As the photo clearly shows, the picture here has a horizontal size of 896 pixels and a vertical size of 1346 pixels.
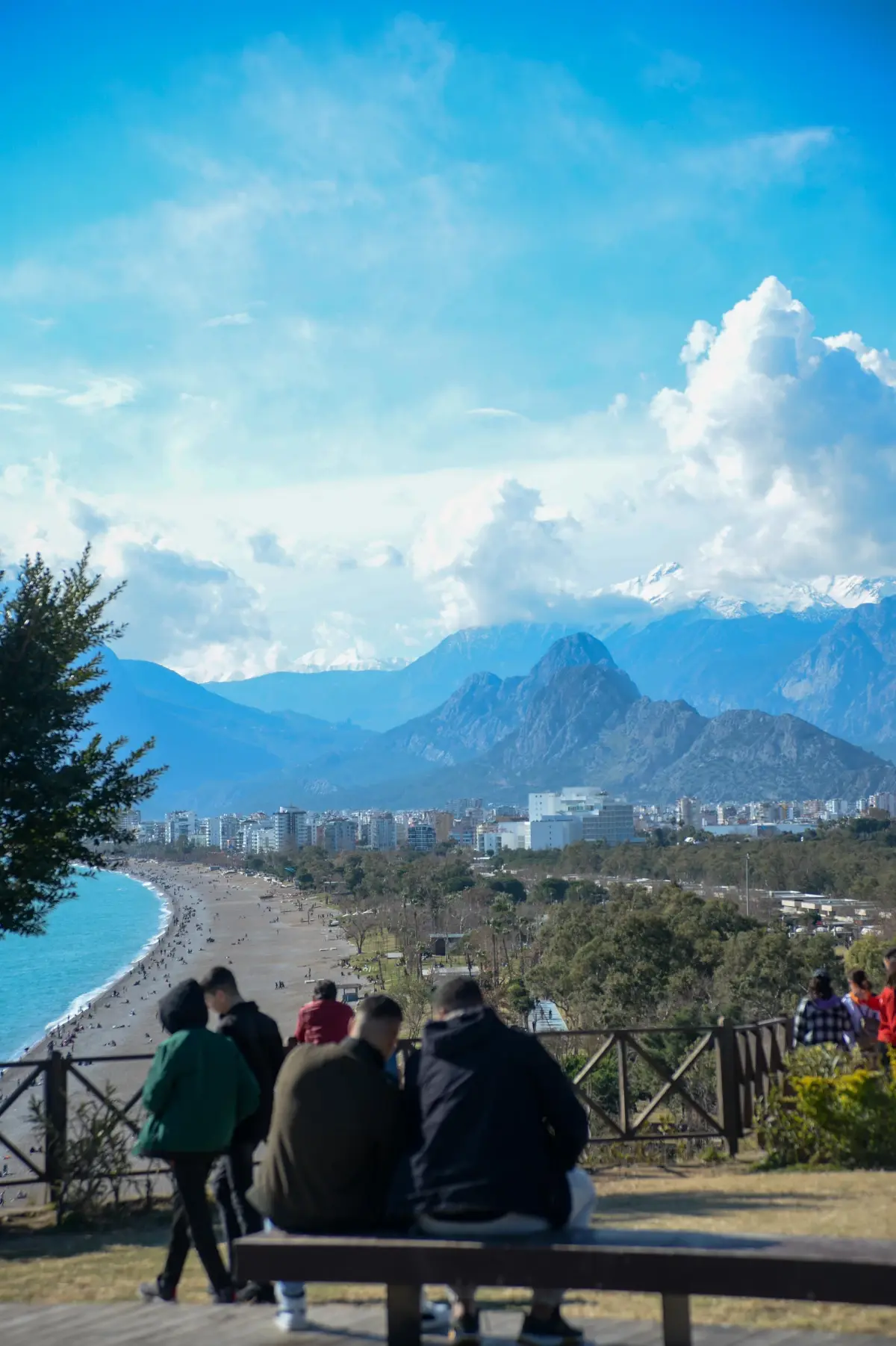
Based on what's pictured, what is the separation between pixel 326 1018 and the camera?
228 inches

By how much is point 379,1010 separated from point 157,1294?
6.54 feet

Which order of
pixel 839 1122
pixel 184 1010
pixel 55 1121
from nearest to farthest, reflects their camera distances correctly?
pixel 184 1010 < pixel 839 1122 < pixel 55 1121

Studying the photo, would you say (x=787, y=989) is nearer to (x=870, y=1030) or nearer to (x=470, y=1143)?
(x=870, y=1030)

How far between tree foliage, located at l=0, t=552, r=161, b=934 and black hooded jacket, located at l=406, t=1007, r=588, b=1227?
628cm

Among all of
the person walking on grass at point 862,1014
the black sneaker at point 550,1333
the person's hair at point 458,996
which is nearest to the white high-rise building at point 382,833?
the person walking on grass at point 862,1014

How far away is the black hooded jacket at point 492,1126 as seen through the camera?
3283mm

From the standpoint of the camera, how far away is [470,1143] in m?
3.29

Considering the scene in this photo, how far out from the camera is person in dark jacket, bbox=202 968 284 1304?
15.7 feet

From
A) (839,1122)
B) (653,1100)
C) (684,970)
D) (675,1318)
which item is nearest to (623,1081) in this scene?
(653,1100)

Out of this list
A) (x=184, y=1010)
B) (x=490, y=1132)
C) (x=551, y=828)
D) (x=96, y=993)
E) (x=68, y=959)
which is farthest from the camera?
(x=551, y=828)

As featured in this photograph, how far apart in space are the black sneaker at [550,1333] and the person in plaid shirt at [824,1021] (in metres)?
4.82

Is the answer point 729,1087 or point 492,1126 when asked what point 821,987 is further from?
point 492,1126

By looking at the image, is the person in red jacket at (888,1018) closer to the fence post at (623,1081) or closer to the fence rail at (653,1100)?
the fence rail at (653,1100)

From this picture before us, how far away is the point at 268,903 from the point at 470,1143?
102008mm
